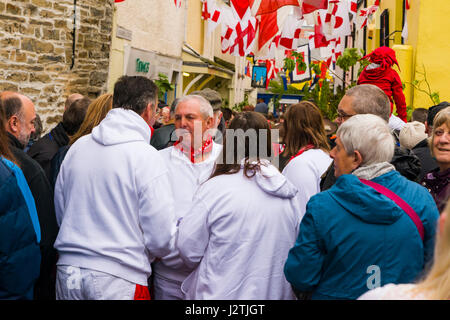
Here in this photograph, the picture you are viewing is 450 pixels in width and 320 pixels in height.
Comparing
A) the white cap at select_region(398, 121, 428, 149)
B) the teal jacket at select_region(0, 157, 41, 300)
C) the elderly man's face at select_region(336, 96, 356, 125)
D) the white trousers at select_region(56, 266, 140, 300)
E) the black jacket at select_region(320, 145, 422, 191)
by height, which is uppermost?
the elderly man's face at select_region(336, 96, 356, 125)

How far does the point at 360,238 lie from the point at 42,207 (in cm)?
176

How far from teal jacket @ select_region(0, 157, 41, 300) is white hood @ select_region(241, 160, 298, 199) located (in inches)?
45.6

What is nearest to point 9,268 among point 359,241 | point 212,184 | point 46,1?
point 212,184

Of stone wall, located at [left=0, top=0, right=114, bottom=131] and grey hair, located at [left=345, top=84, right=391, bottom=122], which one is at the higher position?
stone wall, located at [left=0, top=0, right=114, bottom=131]

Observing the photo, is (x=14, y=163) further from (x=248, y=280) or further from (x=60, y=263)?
(x=248, y=280)

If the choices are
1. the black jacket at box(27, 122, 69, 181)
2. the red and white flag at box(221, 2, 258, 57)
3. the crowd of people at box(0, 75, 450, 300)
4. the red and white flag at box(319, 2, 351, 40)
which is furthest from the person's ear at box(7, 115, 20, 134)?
the red and white flag at box(319, 2, 351, 40)

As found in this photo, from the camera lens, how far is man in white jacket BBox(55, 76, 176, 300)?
120 inches

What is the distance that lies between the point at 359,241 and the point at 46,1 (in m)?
8.59

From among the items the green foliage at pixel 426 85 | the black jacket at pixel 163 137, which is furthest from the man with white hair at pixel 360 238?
the green foliage at pixel 426 85

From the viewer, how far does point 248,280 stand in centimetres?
302

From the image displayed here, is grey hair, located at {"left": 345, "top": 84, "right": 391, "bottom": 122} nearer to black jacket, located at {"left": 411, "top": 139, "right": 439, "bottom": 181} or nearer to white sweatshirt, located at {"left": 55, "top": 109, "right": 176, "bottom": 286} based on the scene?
black jacket, located at {"left": 411, "top": 139, "right": 439, "bottom": 181}

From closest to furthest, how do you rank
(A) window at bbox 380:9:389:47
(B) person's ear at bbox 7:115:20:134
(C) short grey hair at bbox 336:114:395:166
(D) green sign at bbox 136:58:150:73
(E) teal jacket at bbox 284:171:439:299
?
(E) teal jacket at bbox 284:171:439:299 < (C) short grey hair at bbox 336:114:395:166 < (B) person's ear at bbox 7:115:20:134 < (D) green sign at bbox 136:58:150:73 < (A) window at bbox 380:9:389:47

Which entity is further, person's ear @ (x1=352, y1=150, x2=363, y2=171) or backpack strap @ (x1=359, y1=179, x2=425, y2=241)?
person's ear @ (x1=352, y1=150, x2=363, y2=171)

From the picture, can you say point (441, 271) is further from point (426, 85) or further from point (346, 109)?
point (426, 85)
